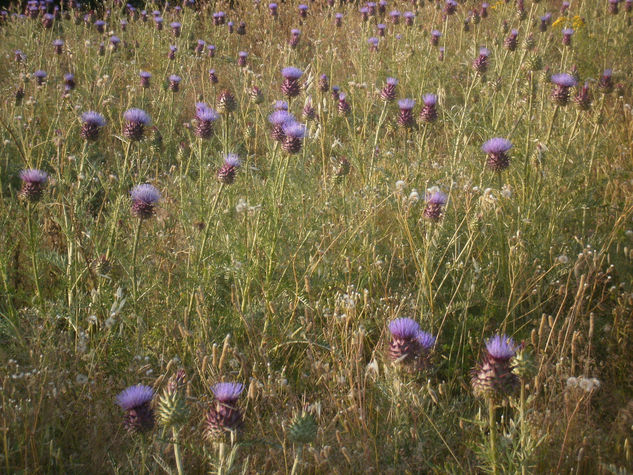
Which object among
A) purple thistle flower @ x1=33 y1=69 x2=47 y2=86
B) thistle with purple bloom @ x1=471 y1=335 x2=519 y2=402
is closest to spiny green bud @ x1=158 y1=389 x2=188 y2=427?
thistle with purple bloom @ x1=471 y1=335 x2=519 y2=402

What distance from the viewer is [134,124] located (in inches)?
101

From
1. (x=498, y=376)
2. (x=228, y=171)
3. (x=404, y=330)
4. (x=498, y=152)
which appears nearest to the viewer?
(x=498, y=376)

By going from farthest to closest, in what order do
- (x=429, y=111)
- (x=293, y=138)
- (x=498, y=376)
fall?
(x=429, y=111)
(x=293, y=138)
(x=498, y=376)

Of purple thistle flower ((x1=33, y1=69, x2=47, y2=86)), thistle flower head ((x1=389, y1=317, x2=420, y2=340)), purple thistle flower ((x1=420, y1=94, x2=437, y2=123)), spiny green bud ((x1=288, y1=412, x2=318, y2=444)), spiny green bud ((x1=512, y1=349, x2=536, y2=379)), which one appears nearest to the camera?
spiny green bud ((x1=288, y1=412, x2=318, y2=444))

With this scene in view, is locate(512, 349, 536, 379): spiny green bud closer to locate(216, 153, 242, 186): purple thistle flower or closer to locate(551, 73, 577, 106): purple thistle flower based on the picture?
locate(216, 153, 242, 186): purple thistle flower

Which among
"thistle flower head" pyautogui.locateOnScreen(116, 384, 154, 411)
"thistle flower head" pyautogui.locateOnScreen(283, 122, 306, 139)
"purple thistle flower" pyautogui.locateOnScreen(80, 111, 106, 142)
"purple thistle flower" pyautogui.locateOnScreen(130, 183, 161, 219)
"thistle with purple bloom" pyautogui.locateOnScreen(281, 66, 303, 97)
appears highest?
"thistle with purple bloom" pyautogui.locateOnScreen(281, 66, 303, 97)

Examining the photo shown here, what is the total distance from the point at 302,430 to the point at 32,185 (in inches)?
58.9

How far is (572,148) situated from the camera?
360 centimetres

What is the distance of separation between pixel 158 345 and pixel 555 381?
1.38 metres

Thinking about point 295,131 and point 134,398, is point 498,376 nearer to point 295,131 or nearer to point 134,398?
point 134,398

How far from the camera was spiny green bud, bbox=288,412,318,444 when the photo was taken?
4.47 ft

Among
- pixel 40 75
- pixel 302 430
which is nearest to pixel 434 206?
pixel 302 430

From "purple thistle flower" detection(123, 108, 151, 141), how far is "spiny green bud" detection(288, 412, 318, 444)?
163cm

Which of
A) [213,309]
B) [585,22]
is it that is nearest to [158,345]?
[213,309]
